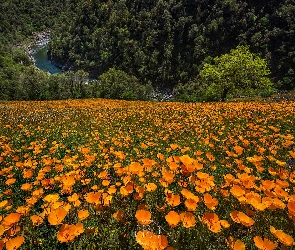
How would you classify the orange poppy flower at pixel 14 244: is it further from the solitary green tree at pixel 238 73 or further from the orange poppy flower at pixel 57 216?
the solitary green tree at pixel 238 73

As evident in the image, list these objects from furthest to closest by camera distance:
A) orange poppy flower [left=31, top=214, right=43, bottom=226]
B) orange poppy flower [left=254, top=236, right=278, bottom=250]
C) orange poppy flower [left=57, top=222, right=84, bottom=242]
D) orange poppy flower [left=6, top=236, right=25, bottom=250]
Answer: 1. orange poppy flower [left=31, top=214, right=43, bottom=226]
2. orange poppy flower [left=57, top=222, right=84, bottom=242]
3. orange poppy flower [left=6, top=236, right=25, bottom=250]
4. orange poppy flower [left=254, top=236, right=278, bottom=250]

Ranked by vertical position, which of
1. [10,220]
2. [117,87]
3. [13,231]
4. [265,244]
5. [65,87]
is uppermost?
[265,244]

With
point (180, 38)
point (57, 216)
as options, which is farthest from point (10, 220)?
point (180, 38)

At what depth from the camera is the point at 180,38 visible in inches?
6555

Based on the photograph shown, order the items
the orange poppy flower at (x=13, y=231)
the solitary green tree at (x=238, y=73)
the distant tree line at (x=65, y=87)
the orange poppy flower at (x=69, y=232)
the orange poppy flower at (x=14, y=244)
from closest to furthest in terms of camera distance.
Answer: the orange poppy flower at (x=14, y=244) → the orange poppy flower at (x=69, y=232) → the orange poppy flower at (x=13, y=231) → the solitary green tree at (x=238, y=73) → the distant tree line at (x=65, y=87)

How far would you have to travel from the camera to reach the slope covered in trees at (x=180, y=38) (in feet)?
466

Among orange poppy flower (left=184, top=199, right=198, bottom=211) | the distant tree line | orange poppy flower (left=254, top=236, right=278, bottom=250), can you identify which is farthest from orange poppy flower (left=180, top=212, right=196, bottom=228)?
the distant tree line

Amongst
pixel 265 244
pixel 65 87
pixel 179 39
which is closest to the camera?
pixel 265 244

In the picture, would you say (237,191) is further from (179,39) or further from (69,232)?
(179,39)

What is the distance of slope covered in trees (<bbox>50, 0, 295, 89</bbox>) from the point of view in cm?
14216

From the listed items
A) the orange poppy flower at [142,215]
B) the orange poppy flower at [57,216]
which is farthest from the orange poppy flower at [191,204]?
the orange poppy flower at [57,216]

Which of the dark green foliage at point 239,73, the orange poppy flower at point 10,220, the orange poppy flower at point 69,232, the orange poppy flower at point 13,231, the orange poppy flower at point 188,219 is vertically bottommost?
the dark green foliage at point 239,73

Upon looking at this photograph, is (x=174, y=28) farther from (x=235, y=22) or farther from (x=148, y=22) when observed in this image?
(x=235, y=22)

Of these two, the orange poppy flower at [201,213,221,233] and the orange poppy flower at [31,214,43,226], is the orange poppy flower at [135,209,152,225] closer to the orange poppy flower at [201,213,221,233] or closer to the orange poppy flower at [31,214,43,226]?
the orange poppy flower at [201,213,221,233]
